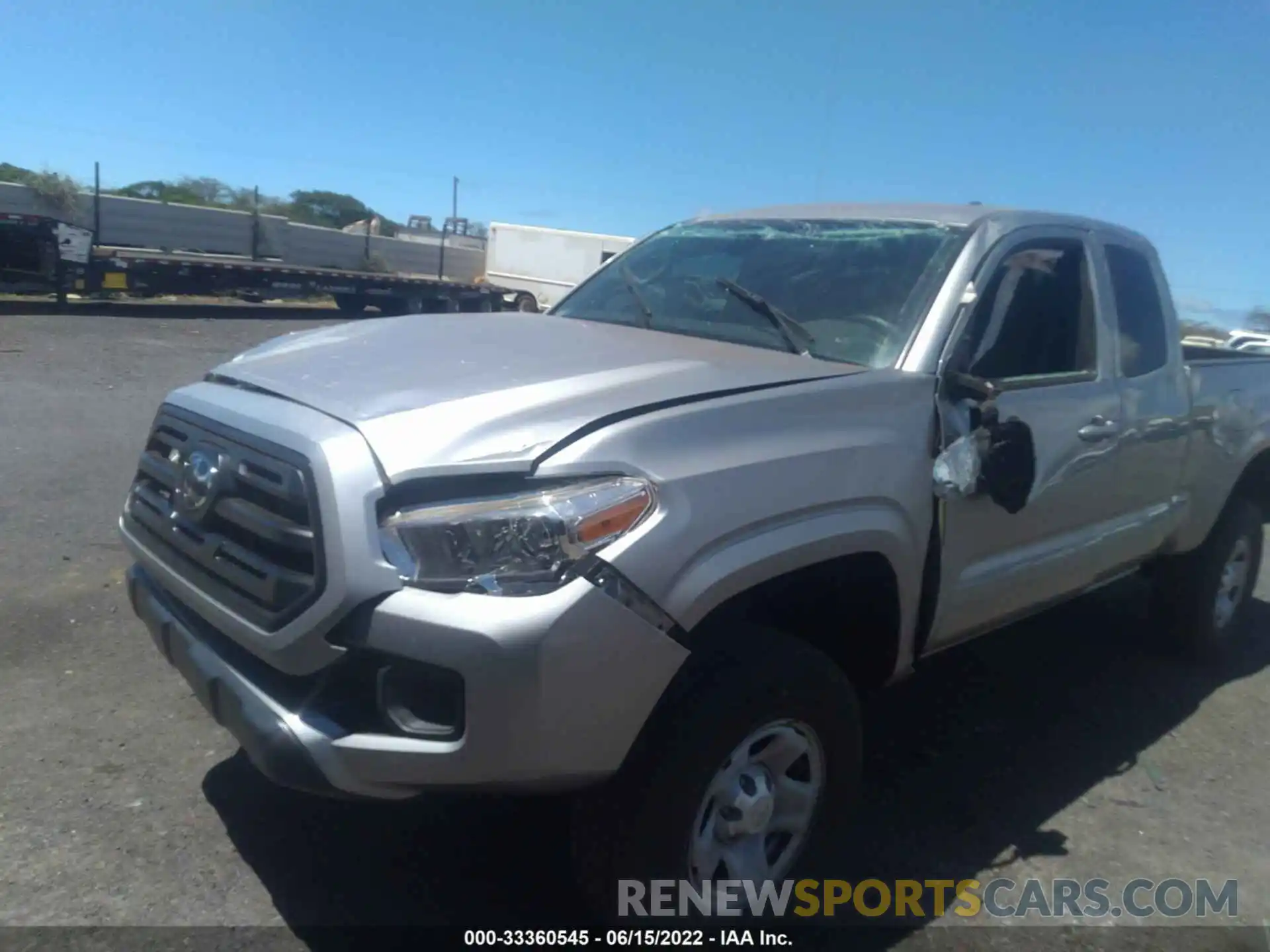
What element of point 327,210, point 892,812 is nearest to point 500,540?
point 892,812

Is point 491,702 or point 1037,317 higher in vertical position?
point 1037,317

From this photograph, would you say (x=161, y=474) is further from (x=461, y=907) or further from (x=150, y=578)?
(x=461, y=907)

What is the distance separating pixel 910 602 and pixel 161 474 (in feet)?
7.18

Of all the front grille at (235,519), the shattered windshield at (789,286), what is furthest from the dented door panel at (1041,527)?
the front grille at (235,519)

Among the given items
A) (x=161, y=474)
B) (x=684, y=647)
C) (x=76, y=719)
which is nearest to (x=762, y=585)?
(x=684, y=647)

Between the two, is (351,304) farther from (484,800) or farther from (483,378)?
(483,378)

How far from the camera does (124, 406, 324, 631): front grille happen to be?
2.44 metres

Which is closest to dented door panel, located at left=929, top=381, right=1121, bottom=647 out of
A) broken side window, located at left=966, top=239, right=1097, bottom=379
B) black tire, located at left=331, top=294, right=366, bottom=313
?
broken side window, located at left=966, top=239, right=1097, bottom=379

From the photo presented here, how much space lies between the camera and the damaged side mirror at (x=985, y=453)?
3.19 metres

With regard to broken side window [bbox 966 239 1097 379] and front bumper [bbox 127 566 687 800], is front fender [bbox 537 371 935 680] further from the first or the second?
broken side window [bbox 966 239 1097 379]

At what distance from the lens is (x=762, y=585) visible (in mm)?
2805

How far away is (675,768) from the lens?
2.52m

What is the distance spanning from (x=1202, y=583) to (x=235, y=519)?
15.1 ft

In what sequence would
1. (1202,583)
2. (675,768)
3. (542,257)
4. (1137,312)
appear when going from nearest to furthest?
Answer: (675,768), (1137,312), (1202,583), (542,257)
